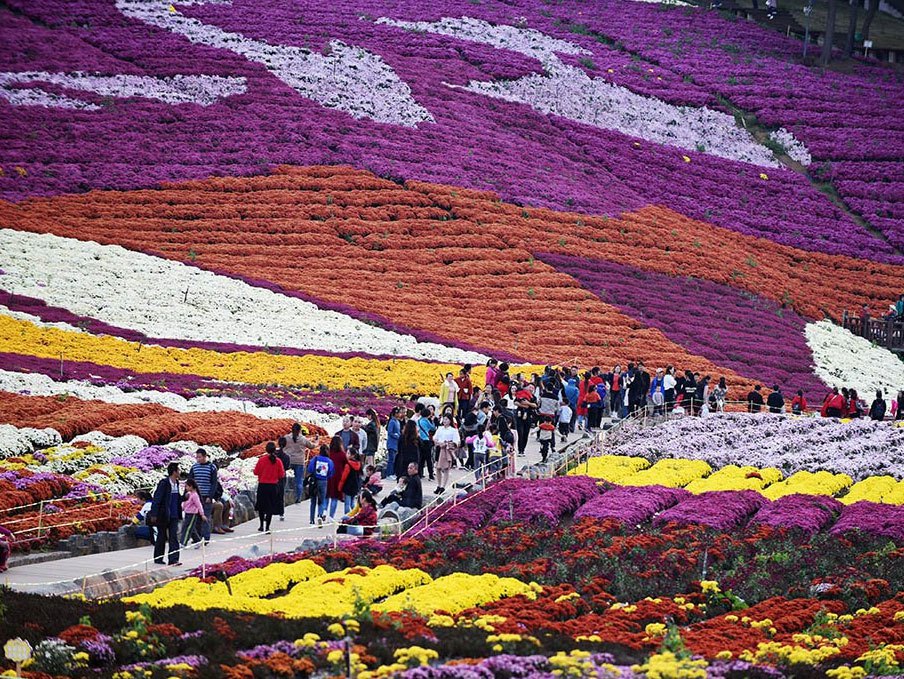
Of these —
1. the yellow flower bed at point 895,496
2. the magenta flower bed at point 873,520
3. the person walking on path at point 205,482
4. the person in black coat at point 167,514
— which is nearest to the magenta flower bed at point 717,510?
the magenta flower bed at point 873,520

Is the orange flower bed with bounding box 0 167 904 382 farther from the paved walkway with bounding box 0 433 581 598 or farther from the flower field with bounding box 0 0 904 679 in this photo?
the paved walkway with bounding box 0 433 581 598

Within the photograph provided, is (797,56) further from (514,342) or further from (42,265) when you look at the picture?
(42,265)

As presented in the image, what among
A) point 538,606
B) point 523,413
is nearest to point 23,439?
point 523,413

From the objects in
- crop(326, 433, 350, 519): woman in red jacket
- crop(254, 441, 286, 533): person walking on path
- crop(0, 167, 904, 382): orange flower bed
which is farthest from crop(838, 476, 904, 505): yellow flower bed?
crop(0, 167, 904, 382): orange flower bed

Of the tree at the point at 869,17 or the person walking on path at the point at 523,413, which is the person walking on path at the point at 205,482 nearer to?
the person walking on path at the point at 523,413

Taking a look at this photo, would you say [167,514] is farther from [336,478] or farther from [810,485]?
[810,485]

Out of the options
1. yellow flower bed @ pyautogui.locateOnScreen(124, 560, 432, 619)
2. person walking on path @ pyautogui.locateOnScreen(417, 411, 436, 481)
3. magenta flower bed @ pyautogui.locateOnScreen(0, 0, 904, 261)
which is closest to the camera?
yellow flower bed @ pyautogui.locateOnScreen(124, 560, 432, 619)

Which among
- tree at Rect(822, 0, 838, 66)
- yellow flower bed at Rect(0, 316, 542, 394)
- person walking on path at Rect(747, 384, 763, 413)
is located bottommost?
yellow flower bed at Rect(0, 316, 542, 394)
